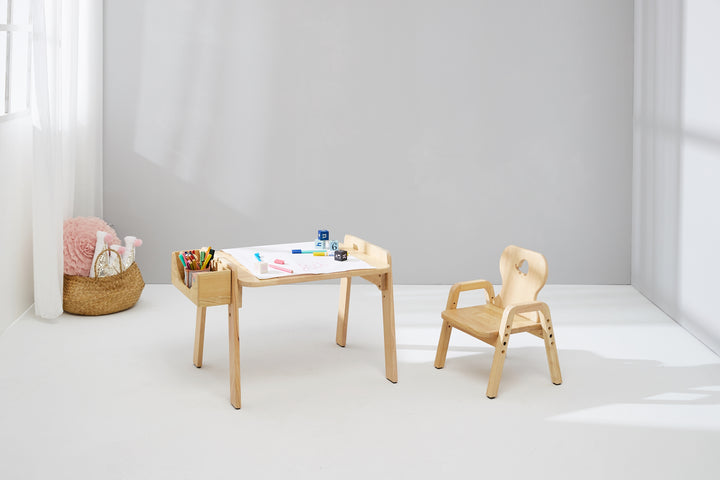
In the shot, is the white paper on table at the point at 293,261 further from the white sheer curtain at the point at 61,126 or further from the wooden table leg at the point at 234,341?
the white sheer curtain at the point at 61,126

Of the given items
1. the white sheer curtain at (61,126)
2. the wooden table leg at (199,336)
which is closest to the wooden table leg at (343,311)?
the wooden table leg at (199,336)

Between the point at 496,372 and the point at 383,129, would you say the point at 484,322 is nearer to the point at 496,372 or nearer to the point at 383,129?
the point at 496,372

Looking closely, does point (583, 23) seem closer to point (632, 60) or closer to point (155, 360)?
point (632, 60)

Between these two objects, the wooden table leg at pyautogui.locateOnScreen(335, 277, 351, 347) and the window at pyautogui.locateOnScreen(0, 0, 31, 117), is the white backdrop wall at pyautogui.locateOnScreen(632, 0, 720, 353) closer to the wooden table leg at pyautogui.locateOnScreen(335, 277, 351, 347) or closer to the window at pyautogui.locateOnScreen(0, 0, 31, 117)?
the wooden table leg at pyautogui.locateOnScreen(335, 277, 351, 347)

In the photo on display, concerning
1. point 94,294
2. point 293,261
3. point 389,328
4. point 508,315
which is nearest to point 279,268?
point 293,261

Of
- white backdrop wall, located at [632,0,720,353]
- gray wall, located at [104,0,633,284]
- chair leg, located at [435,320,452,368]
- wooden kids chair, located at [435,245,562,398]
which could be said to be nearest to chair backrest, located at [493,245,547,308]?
wooden kids chair, located at [435,245,562,398]

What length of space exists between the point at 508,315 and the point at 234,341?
106 centimetres

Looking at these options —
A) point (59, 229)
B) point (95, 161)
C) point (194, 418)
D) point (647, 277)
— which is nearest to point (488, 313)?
point (194, 418)

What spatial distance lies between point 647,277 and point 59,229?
3302 millimetres

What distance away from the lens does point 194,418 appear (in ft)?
8.96

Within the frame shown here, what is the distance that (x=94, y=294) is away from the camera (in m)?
3.94

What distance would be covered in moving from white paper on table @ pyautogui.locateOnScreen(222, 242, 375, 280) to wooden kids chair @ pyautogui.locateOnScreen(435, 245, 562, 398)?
1.56 feet

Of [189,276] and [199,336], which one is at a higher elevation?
[189,276]

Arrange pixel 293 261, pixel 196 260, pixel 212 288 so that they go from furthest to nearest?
pixel 293 261, pixel 196 260, pixel 212 288
